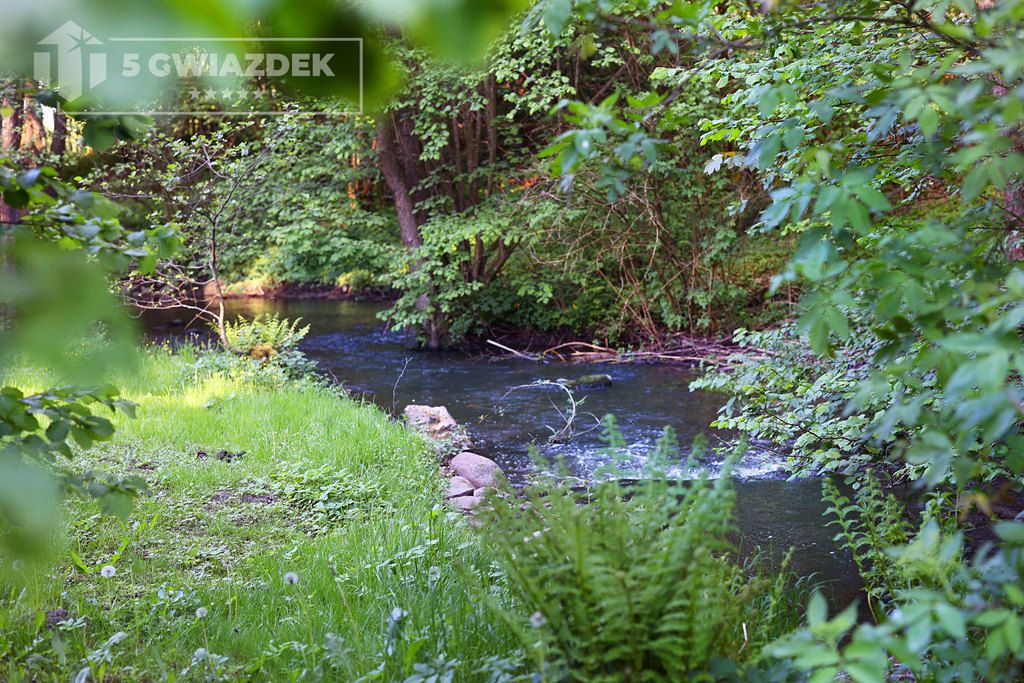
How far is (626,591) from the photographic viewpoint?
157cm

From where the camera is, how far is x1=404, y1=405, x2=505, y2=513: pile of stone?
16.2ft

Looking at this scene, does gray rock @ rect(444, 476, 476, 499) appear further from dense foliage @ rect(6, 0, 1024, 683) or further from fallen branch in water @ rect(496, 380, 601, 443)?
fallen branch in water @ rect(496, 380, 601, 443)

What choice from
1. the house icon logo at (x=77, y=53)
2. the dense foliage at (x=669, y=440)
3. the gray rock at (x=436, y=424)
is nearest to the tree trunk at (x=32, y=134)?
the dense foliage at (x=669, y=440)

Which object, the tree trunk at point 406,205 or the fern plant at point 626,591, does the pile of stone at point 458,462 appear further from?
the tree trunk at point 406,205

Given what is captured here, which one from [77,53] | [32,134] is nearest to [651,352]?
[32,134]

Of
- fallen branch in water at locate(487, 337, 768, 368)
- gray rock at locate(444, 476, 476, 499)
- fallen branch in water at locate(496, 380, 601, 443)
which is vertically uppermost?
fallen branch in water at locate(487, 337, 768, 368)

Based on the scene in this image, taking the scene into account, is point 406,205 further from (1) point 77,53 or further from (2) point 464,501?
(1) point 77,53

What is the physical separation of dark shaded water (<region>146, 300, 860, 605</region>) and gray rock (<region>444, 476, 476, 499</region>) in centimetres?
58

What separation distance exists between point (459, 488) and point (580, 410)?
121 inches

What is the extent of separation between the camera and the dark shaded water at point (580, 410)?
4777 millimetres

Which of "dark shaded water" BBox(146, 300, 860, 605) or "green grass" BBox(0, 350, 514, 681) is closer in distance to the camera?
"green grass" BBox(0, 350, 514, 681)

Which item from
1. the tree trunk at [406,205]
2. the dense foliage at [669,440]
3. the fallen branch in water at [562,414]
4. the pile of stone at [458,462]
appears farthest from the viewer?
the tree trunk at [406,205]

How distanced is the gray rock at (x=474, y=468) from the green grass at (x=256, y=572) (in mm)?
249

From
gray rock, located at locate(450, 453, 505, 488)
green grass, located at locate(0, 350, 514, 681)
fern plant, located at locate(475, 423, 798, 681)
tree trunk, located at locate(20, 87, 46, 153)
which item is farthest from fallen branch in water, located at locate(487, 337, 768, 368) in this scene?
fern plant, located at locate(475, 423, 798, 681)
